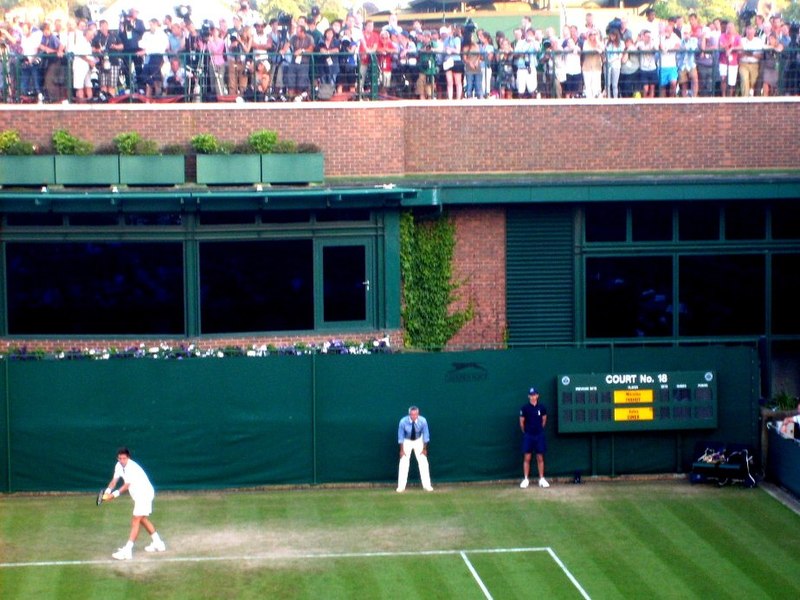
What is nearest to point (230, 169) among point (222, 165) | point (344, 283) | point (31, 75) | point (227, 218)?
point (222, 165)

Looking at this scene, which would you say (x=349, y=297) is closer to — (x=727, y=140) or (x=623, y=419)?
(x=623, y=419)

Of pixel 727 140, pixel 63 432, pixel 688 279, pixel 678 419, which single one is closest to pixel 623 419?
pixel 678 419

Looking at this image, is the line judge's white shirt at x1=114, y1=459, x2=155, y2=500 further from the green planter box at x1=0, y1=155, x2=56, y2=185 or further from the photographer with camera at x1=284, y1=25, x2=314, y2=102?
the photographer with camera at x1=284, y1=25, x2=314, y2=102

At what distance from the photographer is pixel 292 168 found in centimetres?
2809

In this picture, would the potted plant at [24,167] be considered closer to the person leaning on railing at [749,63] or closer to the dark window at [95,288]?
the dark window at [95,288]

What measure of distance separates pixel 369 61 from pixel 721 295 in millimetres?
8318

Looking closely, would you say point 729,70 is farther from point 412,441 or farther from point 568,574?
point 568,574

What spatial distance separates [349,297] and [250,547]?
8.23 m

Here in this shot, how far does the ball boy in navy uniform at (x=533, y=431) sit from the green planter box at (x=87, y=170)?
887 cm

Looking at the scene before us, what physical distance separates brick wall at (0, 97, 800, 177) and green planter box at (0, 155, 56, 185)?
1.26 m

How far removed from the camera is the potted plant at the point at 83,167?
27.7 meters

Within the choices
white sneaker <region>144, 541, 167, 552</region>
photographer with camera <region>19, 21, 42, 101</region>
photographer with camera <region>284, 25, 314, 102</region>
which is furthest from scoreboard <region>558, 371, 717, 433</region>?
Answer: photographer with camera <region>19, 21, 42, 101</region>

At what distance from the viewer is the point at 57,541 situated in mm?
21500

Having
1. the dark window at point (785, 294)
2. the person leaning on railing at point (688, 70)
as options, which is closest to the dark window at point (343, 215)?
the person leaning on railing at point (688, 70)
